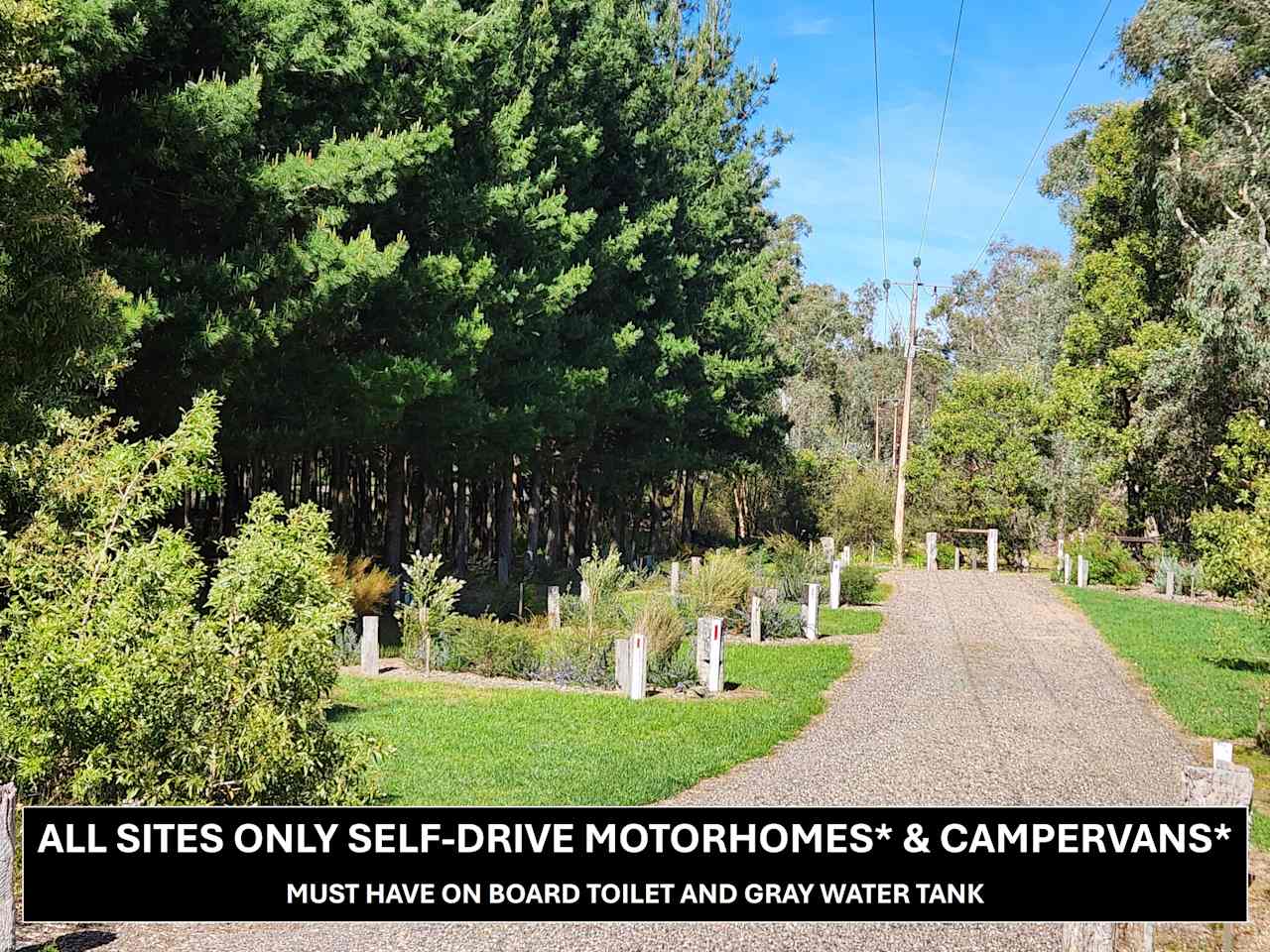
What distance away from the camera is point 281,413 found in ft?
62.3

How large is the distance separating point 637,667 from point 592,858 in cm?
948

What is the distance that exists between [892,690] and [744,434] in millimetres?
23232

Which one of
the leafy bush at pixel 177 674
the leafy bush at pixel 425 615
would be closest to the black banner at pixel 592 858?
the leafy bush at pixel 177 674

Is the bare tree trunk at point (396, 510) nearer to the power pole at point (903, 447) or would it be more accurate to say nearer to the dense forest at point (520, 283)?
the dense forest at point (520, 283)

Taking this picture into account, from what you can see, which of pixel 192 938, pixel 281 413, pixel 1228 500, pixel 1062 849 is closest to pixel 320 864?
pixel 192 938

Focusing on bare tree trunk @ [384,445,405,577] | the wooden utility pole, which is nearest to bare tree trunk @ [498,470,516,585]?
bare tree trunk @ [384,445,405,577]

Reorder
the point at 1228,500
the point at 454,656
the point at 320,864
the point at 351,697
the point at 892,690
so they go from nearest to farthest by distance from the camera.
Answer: the point at 320,864 → the point at 351,697 → the point at 892,690 → the point at 454,656 → the point at 1228,500

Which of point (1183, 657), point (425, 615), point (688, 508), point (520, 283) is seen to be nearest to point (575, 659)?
point (425, 615)

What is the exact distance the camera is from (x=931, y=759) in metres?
11.4

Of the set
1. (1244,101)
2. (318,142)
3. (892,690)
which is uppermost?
(1244,101)

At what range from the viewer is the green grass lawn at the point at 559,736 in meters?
9.77

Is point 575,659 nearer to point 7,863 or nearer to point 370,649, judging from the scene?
point 370,649

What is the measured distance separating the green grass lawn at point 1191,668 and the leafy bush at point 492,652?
330 inches

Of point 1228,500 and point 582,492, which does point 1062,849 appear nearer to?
point 1228,500
